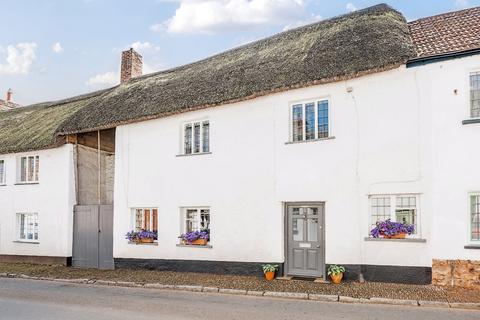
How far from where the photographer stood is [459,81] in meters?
12.1

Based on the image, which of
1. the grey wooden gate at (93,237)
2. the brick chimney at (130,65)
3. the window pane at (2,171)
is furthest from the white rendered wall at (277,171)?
the window pane at (2,171)

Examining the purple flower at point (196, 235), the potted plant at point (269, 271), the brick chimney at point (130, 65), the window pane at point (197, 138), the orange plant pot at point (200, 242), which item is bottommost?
the potted plant at point (269, 271)

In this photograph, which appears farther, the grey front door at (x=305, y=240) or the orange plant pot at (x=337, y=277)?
the grey front door at (x=305, y=240)

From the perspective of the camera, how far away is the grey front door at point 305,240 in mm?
13750

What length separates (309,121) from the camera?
14203mm

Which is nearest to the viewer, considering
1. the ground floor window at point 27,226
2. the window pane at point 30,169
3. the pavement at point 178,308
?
the pavement at point 178,308

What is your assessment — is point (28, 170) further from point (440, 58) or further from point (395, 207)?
point (440, 58)

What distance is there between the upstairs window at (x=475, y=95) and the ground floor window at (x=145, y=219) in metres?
11.2

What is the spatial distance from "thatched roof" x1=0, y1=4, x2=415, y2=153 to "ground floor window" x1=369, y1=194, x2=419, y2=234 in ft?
11.7

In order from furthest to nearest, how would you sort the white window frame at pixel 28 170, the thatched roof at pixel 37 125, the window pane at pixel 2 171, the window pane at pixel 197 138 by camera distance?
the window pane at pixel 2 171 → the white window frame at pixel 28 170 → the thatched roof at pixel 37 125 → the window pane at pixel 197 138

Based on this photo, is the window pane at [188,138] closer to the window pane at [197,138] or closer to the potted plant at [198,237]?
the window pane at [197,138]

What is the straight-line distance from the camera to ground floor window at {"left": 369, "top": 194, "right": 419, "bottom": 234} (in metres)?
12.6

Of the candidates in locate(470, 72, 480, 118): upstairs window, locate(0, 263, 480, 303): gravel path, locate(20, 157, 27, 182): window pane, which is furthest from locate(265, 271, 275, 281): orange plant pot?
locate(20, 157, 27, 182): window pane

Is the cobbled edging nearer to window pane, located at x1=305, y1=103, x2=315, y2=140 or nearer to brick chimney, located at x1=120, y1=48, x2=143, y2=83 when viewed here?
window pane, located at x1=305, y1=103, x2=315, y2=140
